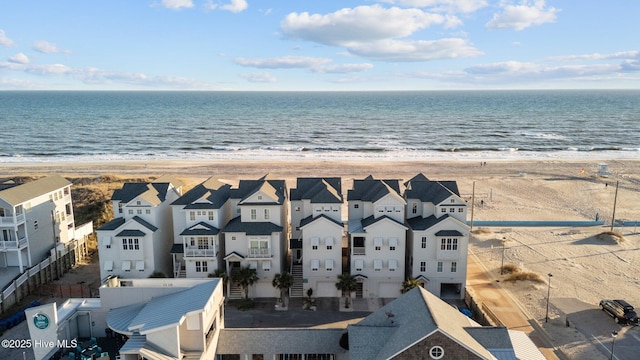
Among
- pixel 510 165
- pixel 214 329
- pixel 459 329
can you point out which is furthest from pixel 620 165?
pixel 214 329

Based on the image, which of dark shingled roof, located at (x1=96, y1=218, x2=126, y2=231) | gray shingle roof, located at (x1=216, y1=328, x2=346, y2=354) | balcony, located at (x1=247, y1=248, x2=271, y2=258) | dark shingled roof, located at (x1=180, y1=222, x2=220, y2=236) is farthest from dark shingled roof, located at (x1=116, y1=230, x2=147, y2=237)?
gray shingle roof, located at (x1=216, y1=328, x2=346, y2=354)

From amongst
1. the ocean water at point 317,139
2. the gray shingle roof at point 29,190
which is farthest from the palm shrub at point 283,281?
the ocean water at point 317,139

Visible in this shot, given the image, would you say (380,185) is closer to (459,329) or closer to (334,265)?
(334,265)

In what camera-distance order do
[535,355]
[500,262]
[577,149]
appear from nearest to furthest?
[535,355] < [500,262] < [577,149]

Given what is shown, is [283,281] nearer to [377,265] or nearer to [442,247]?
[377,265]


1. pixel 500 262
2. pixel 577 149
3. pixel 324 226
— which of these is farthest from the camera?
pixel 577 149

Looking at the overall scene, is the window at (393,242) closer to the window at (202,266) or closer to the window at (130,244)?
the window at (202,266)

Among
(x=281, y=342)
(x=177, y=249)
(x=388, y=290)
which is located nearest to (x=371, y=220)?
(x=388, y=290)
